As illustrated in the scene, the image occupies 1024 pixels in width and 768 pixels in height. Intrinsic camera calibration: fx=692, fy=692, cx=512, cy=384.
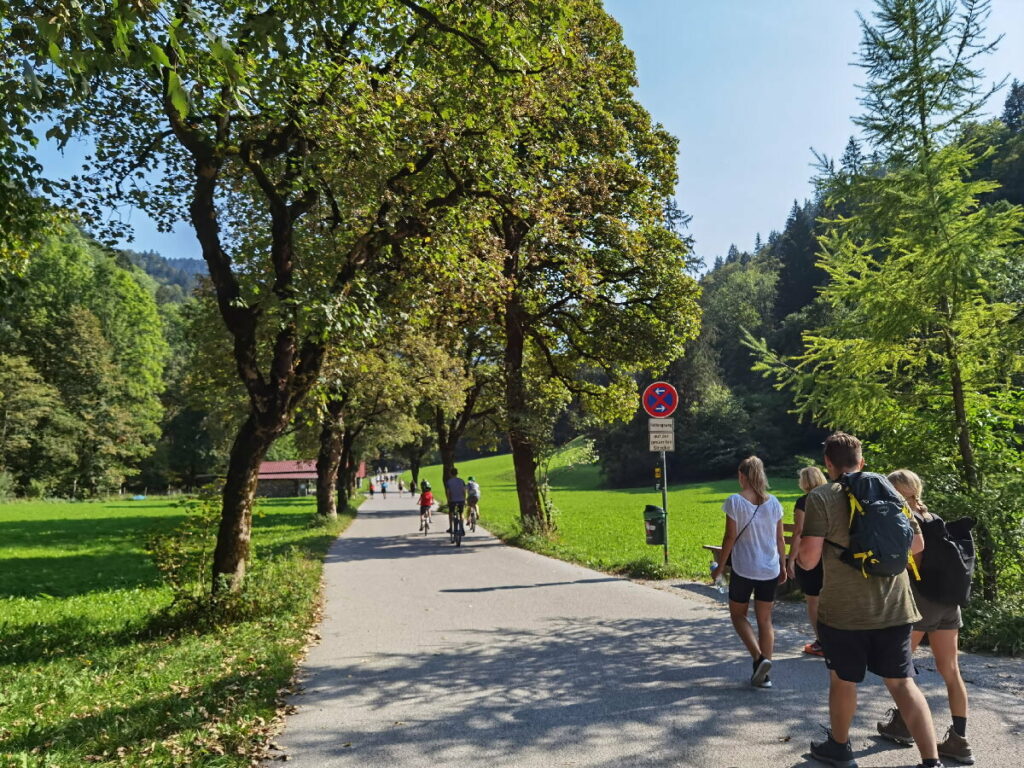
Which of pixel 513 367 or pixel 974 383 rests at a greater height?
pixel 513 367

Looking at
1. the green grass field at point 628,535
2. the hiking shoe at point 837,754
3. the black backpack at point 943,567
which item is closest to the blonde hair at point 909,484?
the black backpack at point 943,567

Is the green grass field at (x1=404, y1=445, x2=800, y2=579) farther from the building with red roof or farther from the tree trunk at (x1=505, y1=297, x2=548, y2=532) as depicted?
the building with red roof

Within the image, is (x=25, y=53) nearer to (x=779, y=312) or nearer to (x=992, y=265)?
(x=992, y=265)

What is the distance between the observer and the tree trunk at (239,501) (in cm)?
858

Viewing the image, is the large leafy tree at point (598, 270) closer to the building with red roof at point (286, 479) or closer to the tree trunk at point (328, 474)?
the tree trunk at point (328, 474)

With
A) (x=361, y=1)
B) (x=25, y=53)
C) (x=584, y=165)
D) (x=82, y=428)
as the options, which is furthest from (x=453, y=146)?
(x=82, y=428)

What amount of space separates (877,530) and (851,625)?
0.54 metres

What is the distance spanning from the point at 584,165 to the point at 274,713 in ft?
39.8

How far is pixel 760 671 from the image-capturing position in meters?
5.25

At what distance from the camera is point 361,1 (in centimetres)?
742

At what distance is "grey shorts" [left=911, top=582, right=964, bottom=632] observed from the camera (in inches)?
167

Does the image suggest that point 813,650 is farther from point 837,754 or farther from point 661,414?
point 661,414

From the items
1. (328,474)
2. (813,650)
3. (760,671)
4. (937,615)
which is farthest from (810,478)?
(328,474)

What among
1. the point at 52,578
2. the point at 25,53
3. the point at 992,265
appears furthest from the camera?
the point at 52,578
